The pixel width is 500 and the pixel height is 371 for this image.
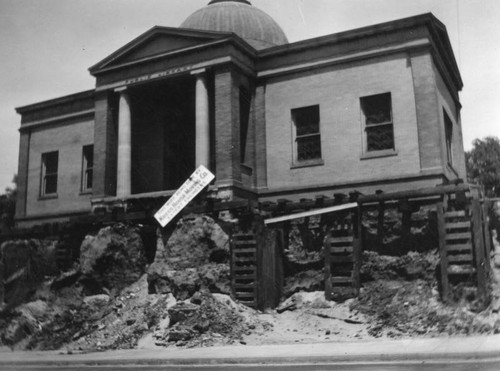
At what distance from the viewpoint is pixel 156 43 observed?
72.9 feet

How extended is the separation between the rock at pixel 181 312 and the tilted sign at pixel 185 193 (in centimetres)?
364

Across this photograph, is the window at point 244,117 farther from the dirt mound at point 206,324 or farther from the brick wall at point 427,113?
the dirt mound at point 206,324

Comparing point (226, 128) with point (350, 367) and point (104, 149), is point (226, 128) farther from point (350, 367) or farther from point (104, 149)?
point (350, 367)

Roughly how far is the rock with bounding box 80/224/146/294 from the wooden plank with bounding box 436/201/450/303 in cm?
937

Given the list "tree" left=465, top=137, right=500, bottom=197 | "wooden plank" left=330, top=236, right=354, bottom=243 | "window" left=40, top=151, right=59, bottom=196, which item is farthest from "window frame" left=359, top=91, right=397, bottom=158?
"window" left=40, top=151, right=59, bottom=196

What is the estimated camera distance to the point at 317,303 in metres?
15.8

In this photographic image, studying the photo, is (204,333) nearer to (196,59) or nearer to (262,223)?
(262,223)

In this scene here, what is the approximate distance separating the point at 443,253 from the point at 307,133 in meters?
8.05

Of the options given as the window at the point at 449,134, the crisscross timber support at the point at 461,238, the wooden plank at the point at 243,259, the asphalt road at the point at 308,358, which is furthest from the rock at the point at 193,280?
the window at the point at 449,134

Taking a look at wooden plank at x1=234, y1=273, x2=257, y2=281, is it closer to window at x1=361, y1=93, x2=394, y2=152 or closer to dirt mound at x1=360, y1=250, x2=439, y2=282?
dirt mound at x1=360, y1=250, x2=439, y2=282

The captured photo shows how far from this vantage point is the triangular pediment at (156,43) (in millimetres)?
21297

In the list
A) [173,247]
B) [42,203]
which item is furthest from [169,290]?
[42,203]

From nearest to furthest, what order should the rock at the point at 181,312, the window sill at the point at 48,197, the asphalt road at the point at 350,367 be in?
1. the asphalt road at the point at 350,367
2. the rock at the point at 181,312
3. the window sill at the point at 48,197

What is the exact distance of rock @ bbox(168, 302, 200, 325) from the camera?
1518 centimetres
